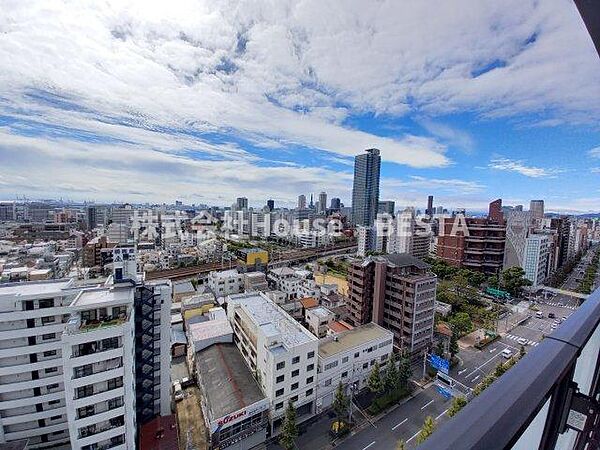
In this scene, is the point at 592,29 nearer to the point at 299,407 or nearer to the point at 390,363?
the point at 299,407

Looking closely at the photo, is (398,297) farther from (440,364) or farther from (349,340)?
(349,340)

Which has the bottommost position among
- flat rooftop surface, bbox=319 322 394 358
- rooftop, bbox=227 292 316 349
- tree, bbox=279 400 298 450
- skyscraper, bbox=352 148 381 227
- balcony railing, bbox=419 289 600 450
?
tree, bbox=279 400 298 450

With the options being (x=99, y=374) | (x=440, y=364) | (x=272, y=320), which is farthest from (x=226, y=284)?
(x=440, y=364)

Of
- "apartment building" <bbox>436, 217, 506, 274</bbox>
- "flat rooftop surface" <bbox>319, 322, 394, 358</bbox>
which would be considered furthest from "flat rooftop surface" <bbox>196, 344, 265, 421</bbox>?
"apartment building" <bbox>436, 217, 506, 274</bbox>

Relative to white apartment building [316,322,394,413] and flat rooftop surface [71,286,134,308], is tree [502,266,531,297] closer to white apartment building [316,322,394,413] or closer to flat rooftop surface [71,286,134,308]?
white apartment building [316,322,394,413]

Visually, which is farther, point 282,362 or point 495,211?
point 495,211

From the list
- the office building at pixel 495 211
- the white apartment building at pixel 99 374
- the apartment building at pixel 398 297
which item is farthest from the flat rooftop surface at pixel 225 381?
the office building at pixel 495 211
